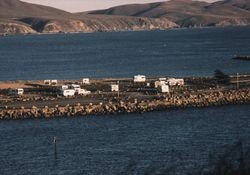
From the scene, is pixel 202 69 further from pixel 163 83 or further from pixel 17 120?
pixel 17 120

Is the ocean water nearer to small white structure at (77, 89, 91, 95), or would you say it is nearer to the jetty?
the jetty

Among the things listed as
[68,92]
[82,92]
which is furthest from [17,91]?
[82,92]

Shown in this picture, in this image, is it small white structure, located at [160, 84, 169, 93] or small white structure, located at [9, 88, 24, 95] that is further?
small white structure, located at [9, 88, 24, 95]

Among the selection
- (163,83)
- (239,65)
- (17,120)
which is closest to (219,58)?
(239,65)

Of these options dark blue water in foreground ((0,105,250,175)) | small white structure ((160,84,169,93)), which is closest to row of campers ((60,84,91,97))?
small white structure ((160,84,169,93))

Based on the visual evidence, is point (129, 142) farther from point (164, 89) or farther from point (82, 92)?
point (82, 92)

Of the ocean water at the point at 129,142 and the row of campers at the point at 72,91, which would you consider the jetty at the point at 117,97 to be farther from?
the ocean water at the point at 129,142

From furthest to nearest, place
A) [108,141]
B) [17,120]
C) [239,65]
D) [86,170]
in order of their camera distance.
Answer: [239,65], [17,120], [108,141], [86,170]
